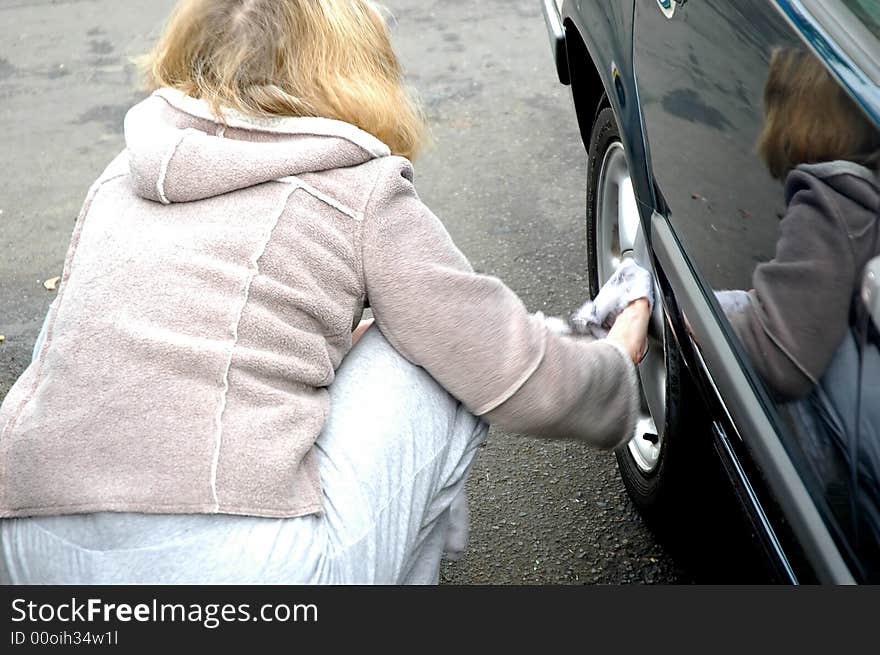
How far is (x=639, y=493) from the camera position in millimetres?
2561

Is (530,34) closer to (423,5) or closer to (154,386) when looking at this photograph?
(423,5)

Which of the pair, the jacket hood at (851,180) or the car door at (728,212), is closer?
the jacket hood at (851,180)

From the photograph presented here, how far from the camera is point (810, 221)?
145 centimetres

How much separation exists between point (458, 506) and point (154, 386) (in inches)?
28.0

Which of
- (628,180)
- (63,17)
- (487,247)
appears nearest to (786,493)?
(628,180)

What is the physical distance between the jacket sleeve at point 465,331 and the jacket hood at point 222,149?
0.28 feet

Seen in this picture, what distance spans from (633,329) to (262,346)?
2.63ft

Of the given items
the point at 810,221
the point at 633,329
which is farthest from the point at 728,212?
the point at 633,329

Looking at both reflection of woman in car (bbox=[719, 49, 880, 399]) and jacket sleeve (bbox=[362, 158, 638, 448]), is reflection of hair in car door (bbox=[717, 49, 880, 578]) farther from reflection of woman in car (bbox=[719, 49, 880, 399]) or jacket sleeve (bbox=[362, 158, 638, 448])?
jacket sleeve (bbox=[362, 158, 638, 448])

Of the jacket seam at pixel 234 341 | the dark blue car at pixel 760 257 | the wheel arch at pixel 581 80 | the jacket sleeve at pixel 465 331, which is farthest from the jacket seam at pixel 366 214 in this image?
the wheel arch at pixel 581 80

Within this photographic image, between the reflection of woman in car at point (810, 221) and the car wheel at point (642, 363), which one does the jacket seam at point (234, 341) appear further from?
the car wheel at point (642, 363)

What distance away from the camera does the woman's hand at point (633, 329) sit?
2.04m

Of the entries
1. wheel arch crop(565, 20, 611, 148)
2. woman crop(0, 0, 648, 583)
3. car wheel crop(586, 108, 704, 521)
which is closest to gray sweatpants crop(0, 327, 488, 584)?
woman crop(0, 0, 648, 583)
